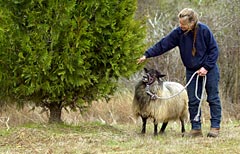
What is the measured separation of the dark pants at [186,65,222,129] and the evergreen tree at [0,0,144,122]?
1.31 m

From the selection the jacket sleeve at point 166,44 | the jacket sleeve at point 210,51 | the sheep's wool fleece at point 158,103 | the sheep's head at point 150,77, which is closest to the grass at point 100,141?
the sheep's wool fleece at point 158,103

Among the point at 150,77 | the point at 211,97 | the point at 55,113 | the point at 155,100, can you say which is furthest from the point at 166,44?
the point at 55,113

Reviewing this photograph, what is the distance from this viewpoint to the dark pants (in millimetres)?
9117

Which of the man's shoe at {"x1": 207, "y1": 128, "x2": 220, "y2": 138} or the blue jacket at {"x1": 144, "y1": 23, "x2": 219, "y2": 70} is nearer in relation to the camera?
the blue jacket at {"x1": 144, "y1": 23, "x2": 219, "y2": 70}

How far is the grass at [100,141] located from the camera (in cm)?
787

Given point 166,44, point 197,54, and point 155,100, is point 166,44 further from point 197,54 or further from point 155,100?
point 155,100

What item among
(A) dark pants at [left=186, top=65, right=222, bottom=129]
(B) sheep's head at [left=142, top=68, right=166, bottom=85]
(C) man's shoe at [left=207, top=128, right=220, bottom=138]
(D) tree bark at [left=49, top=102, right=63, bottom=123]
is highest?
(B) sheep's head at [left=142, top=68, right=166, bottom=85]

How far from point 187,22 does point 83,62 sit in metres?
1.90

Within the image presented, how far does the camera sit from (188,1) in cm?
1962

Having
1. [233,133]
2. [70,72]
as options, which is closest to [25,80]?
[70,72]

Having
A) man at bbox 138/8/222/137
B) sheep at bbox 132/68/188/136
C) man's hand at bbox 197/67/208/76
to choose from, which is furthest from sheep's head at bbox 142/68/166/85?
man's hand at bbox 197/67/208/76

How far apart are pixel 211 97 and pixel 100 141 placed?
80.4 inches

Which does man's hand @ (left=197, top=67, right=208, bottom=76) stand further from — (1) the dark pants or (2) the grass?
(2) the grass

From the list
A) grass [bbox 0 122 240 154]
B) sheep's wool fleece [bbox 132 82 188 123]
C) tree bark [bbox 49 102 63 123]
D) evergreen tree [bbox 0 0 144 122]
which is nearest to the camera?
grass [bbox 0 122 240 154]
